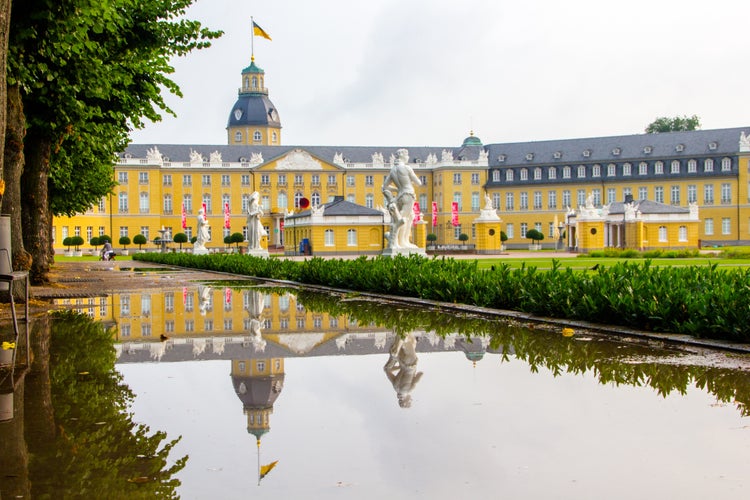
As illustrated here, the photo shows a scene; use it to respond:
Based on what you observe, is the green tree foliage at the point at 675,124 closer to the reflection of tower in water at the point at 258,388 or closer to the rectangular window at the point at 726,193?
the rectangular window at the point at 726,193

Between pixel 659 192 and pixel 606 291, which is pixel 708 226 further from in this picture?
pixel 606 291

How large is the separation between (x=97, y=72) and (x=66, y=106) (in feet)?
3.42

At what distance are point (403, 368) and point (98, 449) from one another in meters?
3.31

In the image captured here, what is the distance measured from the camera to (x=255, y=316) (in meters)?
12.8

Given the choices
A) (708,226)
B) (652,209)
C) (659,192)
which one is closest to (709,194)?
(708,226)

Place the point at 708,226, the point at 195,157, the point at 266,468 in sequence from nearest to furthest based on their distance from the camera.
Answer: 1. the point at 266,468
2. the point at 708,226
3. the point at 195,157

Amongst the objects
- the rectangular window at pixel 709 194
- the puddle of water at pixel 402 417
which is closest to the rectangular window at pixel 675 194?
the rectangular window at pixel 709 194

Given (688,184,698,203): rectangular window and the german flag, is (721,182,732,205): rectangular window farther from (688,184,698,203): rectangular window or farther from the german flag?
the german flag

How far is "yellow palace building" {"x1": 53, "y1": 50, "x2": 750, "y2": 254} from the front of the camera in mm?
84312

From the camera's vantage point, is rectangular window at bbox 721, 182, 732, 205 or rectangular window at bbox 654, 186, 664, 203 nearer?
rectangular window at bbox 721, 182, 732, 205

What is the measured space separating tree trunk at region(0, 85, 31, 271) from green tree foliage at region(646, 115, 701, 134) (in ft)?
306

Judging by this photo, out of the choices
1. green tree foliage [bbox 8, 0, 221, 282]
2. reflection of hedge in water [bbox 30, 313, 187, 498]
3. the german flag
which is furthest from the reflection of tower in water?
the german flag

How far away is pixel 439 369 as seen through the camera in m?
7.52

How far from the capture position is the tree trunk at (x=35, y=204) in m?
19.4
